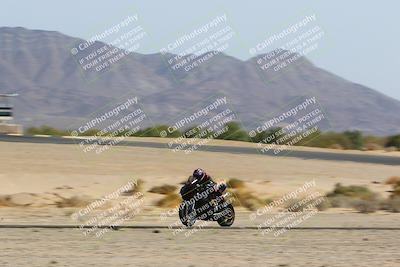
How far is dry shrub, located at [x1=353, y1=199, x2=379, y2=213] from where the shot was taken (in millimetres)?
26178

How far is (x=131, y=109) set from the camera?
198875mm

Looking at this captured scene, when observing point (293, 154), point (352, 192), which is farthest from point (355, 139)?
point (352, 192)

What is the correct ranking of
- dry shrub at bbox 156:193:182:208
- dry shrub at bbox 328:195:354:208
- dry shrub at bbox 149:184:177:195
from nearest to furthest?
dry shrub at bbox 156:193:182:208 < dry shrub at bbox 328:195:354:208 < dry shrub at bbox 149:184:177:195

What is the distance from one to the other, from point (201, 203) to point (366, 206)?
801 cm

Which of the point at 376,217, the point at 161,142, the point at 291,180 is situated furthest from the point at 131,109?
the point at 376,217

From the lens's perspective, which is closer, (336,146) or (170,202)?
(170,202)

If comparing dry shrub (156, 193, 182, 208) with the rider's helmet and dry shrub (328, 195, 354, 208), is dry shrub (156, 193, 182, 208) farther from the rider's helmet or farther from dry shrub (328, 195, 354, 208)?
the rider's helmet

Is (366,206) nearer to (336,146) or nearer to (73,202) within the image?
(73,202)

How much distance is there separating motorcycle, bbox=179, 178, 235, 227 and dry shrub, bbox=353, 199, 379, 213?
718 centimetres

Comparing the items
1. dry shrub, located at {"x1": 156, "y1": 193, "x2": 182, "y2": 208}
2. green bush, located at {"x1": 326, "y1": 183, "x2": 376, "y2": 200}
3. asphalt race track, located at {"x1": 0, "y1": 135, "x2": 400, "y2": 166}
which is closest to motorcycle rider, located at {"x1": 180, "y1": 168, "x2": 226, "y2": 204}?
dry shrub, located at {"x1": 156, "y1": 193, "x2": 182, "y2": 208}

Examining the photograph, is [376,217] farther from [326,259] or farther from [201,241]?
[326,259]

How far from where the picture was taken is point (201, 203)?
19.6 metres

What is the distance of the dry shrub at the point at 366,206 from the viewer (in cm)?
2618

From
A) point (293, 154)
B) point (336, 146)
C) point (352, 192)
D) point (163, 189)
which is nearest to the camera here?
point (163, 189)
